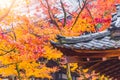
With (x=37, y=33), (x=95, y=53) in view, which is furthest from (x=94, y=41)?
(x=37, y=33)

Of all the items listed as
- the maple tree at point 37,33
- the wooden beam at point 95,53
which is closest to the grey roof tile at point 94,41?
the wooden beam at point 95,53

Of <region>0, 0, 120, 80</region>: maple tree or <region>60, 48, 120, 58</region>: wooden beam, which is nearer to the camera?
<region>60, 48, 120, 58</region>: wooden beam

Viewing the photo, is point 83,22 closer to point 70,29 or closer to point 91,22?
point 91,22

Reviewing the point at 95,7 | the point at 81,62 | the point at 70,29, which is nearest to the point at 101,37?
the point at 81,62

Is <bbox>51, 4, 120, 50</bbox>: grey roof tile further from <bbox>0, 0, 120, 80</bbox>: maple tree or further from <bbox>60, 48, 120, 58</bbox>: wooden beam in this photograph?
<bbox>0, 0, 120, 80</bbox>: maple tree

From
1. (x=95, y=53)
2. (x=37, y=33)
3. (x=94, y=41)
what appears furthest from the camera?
(x=37, y=33)

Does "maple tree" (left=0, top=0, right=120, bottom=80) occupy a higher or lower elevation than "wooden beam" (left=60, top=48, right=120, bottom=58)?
higher

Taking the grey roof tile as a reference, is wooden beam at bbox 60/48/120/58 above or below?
below

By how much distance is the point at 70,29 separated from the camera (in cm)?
1853

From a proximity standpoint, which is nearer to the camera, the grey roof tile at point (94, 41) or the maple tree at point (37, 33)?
the grey roof tile at point (94, 41)

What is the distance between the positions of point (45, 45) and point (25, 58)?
1524mm

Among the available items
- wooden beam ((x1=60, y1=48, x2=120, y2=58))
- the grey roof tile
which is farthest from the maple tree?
wooden beam ((x1=60, y1=48, x2=120, y2=58))

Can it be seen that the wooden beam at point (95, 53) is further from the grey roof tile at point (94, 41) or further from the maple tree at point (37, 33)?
the maple tree at point (37, 33)

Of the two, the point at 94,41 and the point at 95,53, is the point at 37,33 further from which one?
the point at 95,53
